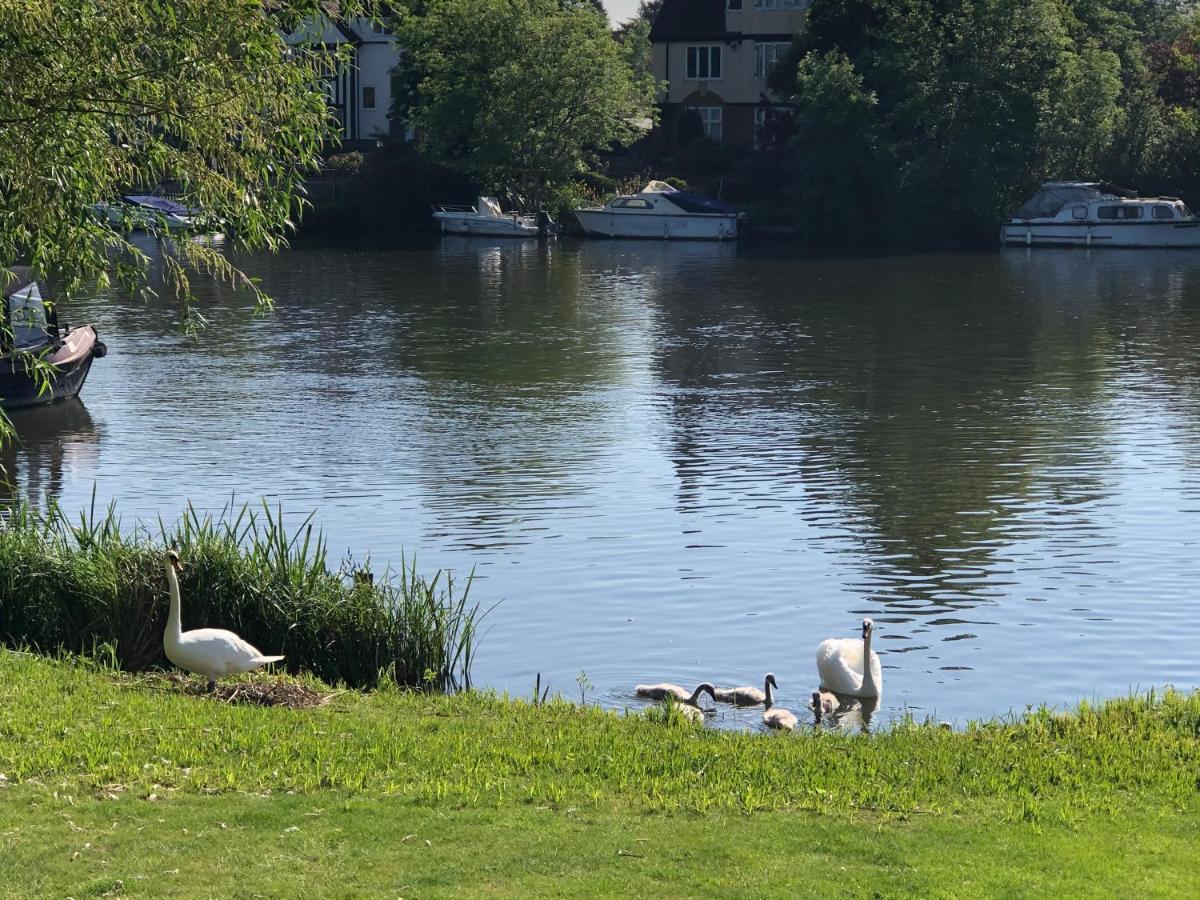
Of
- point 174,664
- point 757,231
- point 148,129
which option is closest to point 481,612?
point 174,664

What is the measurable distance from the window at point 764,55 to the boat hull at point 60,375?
6100 cm

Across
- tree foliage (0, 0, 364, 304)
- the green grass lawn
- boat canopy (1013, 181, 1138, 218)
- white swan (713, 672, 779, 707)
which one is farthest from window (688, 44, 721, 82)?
the green grass lawn

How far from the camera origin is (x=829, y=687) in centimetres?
1577

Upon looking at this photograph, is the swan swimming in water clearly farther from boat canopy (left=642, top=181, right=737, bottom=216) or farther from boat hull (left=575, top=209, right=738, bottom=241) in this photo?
boat canopy (left=642, top=181, right=737, bottom=216)

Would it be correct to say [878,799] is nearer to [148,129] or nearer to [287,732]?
[287,732]

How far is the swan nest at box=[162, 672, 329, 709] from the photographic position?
43.1 ft

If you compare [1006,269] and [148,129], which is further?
[1006,269]

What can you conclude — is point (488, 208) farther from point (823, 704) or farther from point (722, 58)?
point (823, 704)

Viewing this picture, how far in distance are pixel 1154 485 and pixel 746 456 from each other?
666 centimetres

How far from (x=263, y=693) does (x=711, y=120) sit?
8205cm

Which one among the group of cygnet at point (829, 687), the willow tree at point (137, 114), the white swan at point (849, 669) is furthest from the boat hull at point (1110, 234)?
the willow tree at point (137, 114)

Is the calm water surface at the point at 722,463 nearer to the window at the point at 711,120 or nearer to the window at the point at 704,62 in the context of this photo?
the window at the point at 711,120

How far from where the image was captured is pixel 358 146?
9631 cm

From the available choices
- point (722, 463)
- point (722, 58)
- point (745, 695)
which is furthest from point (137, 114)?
point (722, 58)
